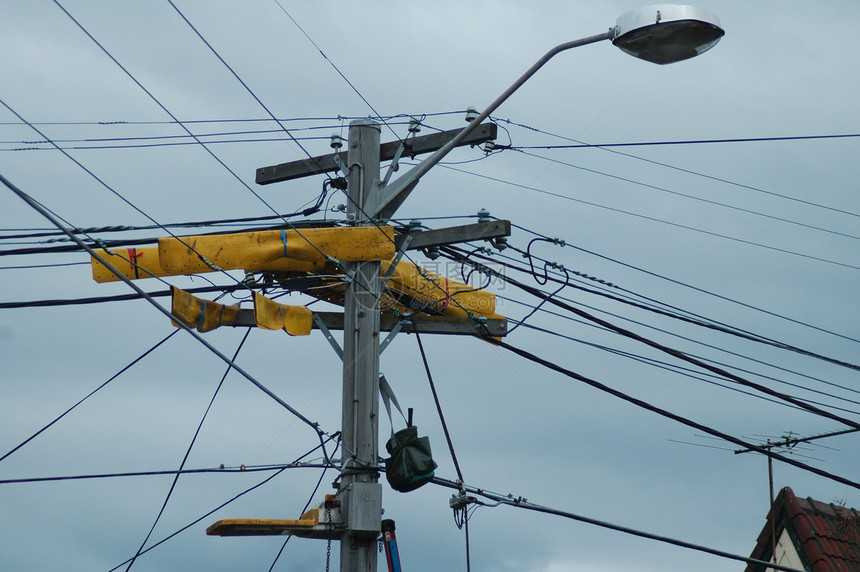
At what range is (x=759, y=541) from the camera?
58.5 ft

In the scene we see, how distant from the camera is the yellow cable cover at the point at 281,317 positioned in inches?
452

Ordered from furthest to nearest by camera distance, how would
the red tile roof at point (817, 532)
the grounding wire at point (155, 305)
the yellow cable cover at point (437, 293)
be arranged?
the red tile roof at point (817, 532) < the yellow cable cover at point (437, 293) < the grounding wire at point (155, 305)

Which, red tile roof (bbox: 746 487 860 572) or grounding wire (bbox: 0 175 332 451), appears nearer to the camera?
grounding wire (bbox: 0 175 332 451)

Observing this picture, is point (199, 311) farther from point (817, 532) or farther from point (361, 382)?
point (817, 532)

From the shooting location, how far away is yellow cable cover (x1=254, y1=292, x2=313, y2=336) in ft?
37.6

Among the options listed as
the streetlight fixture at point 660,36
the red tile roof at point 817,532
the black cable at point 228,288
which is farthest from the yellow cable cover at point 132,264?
the red tile roof at point 817,532

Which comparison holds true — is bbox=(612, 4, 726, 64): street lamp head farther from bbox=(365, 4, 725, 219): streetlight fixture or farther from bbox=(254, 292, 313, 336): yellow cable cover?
bbox=(254, 292, 313, 336): yellow cable cover

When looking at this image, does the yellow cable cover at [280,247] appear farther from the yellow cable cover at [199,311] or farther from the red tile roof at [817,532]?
the red tile roof at [817,532]

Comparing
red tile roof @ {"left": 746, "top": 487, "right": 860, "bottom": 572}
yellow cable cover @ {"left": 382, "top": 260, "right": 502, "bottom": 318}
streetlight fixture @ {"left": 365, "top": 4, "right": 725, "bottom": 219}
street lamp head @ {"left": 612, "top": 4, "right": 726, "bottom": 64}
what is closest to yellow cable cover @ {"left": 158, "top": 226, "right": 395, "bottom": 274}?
yellow cable cover @ {"left": 382, "top": 260, "right": 502, "bottom": 318}

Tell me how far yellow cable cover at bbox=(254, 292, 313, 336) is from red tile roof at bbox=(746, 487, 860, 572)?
8539mm

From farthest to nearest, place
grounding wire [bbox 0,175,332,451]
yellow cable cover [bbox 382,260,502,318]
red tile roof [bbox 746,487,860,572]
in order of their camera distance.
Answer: red tile roof [bbox 746,487,860,572], yellow cable cover [bbox 382,260,502,318], grounding wire [bbox 0,175,332,451]

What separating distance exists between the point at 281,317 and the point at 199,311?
848mm

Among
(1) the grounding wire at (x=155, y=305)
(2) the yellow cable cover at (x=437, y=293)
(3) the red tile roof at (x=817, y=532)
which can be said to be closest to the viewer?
(1) the grounding wire at (x=155, y=305)

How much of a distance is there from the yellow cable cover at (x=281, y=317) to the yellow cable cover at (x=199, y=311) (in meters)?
0.25
